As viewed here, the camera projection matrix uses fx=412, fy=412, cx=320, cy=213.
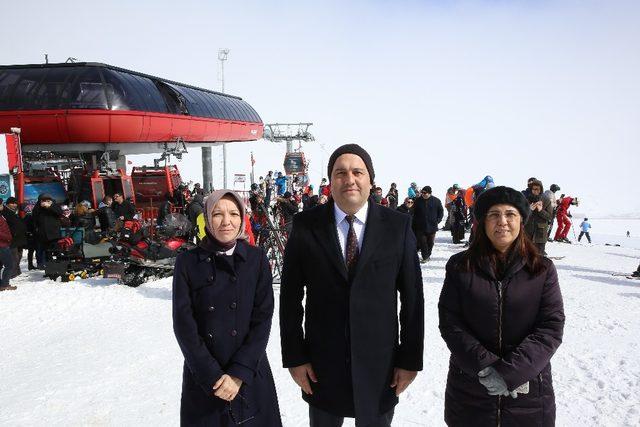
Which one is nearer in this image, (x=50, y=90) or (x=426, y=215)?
(x=426, y=215)

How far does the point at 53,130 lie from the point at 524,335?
19174 millimetres

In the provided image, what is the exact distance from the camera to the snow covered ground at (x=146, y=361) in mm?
3365

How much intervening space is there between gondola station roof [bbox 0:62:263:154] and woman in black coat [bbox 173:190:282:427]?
1734cm

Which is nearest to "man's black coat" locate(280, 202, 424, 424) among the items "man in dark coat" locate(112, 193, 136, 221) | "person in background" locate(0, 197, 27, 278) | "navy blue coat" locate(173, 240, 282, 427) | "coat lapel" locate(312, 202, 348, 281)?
"coat lapel" locate(312, 202, 348, 281)

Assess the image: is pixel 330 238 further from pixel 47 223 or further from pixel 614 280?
pixel 47 223

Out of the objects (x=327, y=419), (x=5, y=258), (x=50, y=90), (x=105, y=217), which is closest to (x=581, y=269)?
(x=327, y=419)

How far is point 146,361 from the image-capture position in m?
4.43

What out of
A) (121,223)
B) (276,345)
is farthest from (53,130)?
(276,345)

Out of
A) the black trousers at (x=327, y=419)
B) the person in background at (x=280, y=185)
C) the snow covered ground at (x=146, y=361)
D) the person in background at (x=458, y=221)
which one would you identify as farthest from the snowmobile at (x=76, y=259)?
the person in background at (x=280, y=185)

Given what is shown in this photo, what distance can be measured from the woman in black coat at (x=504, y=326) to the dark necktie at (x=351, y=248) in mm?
541

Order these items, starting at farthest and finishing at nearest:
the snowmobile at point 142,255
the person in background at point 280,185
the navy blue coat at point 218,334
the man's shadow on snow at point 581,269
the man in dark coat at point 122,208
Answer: the person in background at point 280,185, the man in dark coat at point 122,208, the man's shadow on snow at point 581,269, the snowmobile at point 142,255, the navy blue coat at point 218,334

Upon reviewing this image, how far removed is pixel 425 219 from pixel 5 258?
8.42 meters

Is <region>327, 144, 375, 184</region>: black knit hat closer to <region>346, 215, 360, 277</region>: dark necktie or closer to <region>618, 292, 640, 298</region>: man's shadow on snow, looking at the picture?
<region>346, 215, 360, 277</region>: dark necktie

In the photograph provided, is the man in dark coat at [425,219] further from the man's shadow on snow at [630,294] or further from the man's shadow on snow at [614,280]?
the man's shadow on snow at [630,294]
